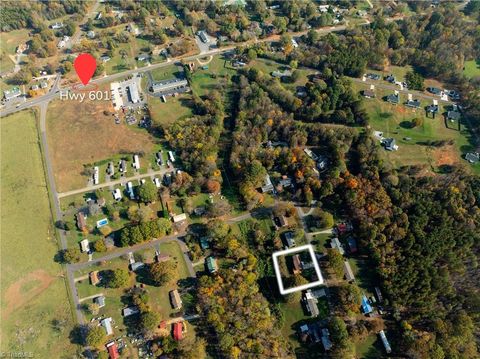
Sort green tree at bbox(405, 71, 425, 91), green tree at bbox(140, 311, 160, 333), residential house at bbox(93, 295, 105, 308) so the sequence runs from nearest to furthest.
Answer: green tree at bbox(140, 311, 160, 333), residential house at bbox(93, 295, 105, 308), green tree at bbox(405, 71, 425, 91)

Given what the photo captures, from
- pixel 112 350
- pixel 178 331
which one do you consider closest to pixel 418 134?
pixel 178 331

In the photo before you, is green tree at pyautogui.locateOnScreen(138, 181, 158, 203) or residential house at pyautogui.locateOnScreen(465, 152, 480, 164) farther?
residential house at pyautogui.locateOnScreen(465, 152, 480, 164)

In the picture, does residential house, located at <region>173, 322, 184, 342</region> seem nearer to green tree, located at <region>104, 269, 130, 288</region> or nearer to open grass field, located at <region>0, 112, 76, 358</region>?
green tree, located at <region>104, 269, 130, 288</region>

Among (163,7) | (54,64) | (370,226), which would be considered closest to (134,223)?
(370,226)

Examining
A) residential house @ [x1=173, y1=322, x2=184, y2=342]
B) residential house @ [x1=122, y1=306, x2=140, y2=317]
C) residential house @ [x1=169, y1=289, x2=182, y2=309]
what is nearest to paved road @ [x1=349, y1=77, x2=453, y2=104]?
residential house @ [x1=169, y1=289, x2=182, y2=309]

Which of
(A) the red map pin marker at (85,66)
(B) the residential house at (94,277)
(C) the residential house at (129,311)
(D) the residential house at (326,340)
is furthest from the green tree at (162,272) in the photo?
(A) the red map pin marker at (85,66)

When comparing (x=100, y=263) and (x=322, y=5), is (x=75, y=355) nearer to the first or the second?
(x=100, y=263)

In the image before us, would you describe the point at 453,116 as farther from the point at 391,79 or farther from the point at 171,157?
the point at 171,157
